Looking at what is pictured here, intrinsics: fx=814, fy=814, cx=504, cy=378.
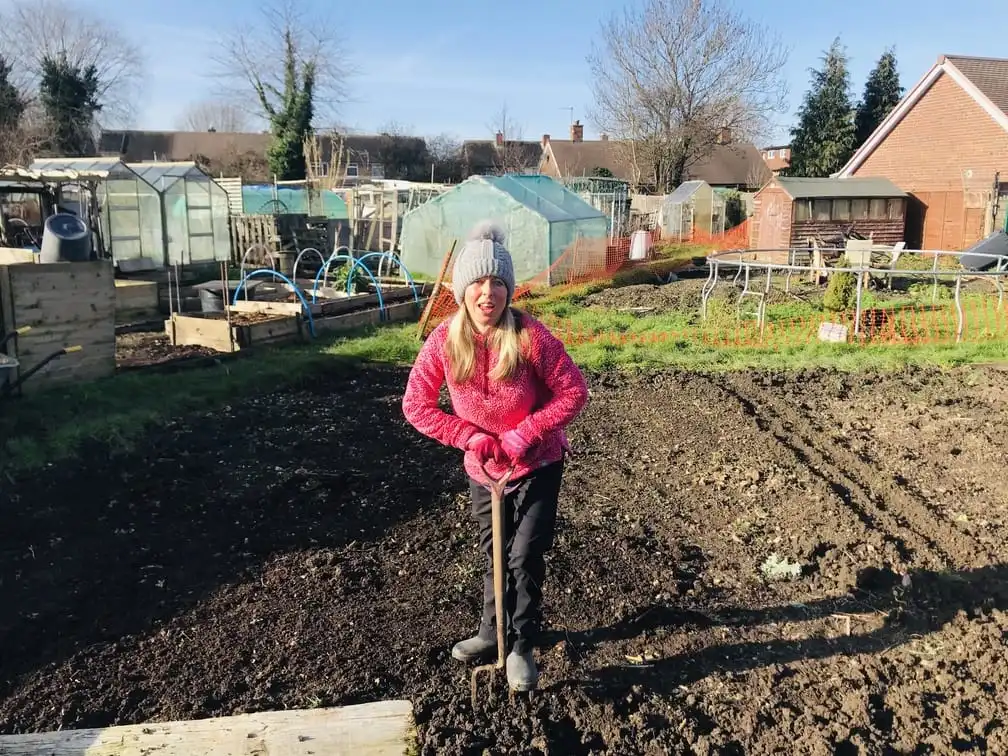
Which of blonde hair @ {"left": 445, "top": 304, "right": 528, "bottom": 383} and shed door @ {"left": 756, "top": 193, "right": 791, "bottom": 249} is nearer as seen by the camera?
blonde hair @ {"left": 445, "top": 304, "right": 528, "bottom": 383}

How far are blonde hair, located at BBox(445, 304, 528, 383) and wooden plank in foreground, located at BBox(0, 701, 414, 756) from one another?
4.06ft

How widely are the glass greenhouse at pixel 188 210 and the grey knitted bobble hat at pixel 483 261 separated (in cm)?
1653

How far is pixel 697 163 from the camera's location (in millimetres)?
50281

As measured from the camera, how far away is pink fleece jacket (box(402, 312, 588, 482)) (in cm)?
296

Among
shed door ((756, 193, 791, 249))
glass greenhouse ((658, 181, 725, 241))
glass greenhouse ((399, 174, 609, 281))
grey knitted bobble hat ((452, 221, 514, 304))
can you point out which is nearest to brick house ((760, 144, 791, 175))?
glass greenhouse ((658, 181, 725, 241))

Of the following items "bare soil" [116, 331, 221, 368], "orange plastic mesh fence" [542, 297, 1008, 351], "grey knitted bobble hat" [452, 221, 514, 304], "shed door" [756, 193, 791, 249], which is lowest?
"bare soil" [116, 331, 221, 368]

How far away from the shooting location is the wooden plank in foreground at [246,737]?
2.63 metres

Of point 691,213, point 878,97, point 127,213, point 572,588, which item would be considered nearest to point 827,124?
point 878,97

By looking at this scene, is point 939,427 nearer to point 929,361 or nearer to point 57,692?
point 929,361

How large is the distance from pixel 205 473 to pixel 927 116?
28169mm

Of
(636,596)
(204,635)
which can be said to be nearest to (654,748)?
(636,596)

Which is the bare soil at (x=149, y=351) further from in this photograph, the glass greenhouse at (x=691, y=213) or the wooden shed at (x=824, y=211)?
the glass greenhouse at (x=691, y=213)

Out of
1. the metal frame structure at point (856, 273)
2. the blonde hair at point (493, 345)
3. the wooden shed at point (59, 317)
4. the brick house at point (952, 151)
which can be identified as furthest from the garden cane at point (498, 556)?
the brick house at point (952, 151)

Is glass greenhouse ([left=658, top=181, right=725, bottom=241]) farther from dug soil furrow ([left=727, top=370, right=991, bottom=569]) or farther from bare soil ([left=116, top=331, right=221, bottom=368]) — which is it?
dug soil furrow ([left=727, top=370, right=991, bottom=569])
